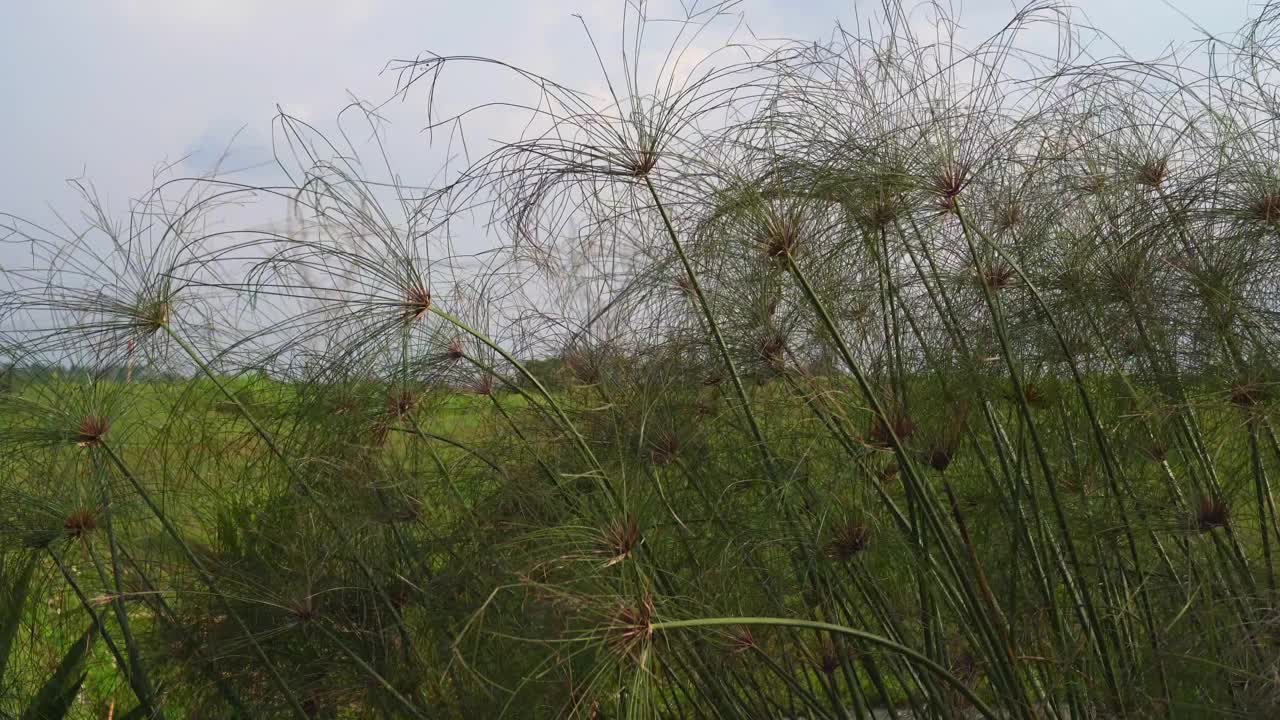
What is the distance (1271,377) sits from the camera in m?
2.42

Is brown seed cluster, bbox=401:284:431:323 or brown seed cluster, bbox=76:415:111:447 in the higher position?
brown seed cluster, bbox=401:284:431:323

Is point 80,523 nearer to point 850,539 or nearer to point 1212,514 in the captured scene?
point 850,539

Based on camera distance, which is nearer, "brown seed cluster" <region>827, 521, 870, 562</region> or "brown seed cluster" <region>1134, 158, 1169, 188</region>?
"brown seed cluster" <region>827, 521, 870, 562</region>

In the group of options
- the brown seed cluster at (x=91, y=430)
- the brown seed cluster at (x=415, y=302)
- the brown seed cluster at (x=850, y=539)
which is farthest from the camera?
the brown seed cluster at (x=91, y=430)

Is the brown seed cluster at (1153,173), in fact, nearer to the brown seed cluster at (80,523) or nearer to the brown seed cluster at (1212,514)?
the brown seed cluster at (1212,514)

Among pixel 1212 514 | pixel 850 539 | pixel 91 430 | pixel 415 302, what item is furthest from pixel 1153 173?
pixel 91 430

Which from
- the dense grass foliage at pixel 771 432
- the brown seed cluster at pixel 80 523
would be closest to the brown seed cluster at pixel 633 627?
the dense grass foliage at pixel 771 432

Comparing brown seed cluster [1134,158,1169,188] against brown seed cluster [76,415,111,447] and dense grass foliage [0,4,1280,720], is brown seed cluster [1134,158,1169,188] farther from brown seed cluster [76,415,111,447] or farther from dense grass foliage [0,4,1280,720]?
brown seed cluster [76,415,111,447]

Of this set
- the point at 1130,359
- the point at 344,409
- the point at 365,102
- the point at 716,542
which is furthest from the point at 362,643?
the point at 1130,359

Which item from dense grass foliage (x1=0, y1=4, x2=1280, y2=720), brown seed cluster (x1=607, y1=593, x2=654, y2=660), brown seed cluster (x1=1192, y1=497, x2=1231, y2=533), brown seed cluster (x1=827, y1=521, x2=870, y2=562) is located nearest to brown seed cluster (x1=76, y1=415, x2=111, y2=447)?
dense grass foliage (x1=0, y1=4, x2=1280, y2=720)

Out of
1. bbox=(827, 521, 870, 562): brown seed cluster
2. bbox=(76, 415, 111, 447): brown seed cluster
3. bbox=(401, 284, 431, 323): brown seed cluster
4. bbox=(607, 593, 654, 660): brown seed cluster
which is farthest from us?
bbox=(76, 415, 111, 447): brown seed cluster

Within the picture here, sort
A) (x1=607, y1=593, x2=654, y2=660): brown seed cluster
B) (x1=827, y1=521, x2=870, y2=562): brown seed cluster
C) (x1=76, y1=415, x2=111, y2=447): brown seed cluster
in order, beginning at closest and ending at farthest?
(x1=607, y1=593, x2=654, y2=660): brown seed cluster, (x1=827, y1=521, x2=870, y2=562): brown seed cluster, (x1=76, y1=415, x2=111, y2=447): brown seed cluster

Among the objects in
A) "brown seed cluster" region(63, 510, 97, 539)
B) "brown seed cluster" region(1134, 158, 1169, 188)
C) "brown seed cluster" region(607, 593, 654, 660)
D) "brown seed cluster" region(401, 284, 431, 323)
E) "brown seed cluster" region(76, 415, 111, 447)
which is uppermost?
"brown seed cluster" region(1134, 158, 1169, 188)

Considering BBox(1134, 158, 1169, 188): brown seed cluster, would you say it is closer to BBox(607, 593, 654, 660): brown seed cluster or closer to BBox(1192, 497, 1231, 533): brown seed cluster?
BBox(1192, 497, 1231, 533): brown seed cluster
